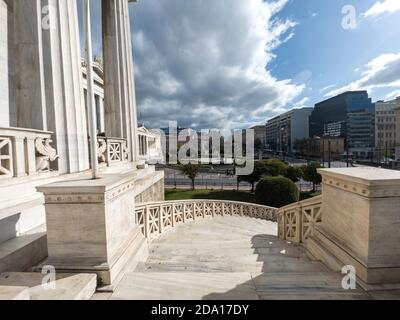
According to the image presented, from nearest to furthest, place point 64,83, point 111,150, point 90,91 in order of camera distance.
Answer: point 90,91, point 64,83, point 111,150

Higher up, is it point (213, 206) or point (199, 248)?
point (199, 248)

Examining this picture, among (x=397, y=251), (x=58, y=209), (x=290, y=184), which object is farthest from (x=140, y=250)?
(x=290, y=184)

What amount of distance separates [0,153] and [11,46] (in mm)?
5940

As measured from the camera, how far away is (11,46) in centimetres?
796

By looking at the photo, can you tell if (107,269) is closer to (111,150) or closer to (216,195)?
(111,150)

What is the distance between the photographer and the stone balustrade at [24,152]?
177 inches

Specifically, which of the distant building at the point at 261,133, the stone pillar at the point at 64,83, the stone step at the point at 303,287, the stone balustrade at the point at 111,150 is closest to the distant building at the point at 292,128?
the distant building at the point at 261,133

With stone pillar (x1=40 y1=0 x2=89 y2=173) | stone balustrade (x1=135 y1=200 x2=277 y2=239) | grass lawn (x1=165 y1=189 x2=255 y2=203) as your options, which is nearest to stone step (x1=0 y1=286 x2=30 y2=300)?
stone balustrade (x1=135 y1=200 x2=277 y2=239)

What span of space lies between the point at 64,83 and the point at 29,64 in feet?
2.86

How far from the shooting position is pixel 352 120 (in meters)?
90.9

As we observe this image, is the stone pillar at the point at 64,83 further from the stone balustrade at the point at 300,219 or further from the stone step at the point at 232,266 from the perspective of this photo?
the stone balustrade at the point at 300,219

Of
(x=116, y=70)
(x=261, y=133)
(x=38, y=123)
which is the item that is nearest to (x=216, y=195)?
(x=116, y=70)

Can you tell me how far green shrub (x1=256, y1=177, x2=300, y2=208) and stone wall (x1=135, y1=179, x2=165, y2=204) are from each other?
38.4 feet
